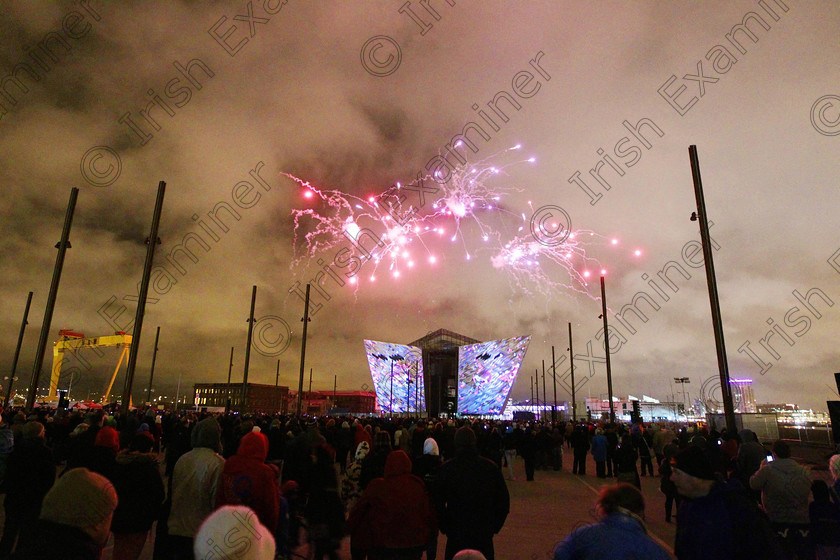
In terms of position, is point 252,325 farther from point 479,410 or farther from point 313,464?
point 479,410

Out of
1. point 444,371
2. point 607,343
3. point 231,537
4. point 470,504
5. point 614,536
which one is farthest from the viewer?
point 444,371

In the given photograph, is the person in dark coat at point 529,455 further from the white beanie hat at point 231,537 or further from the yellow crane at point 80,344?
the yellow crane at point 80,344

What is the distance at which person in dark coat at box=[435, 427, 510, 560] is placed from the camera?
405 cm

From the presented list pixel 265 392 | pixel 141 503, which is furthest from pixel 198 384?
pixel 141 503

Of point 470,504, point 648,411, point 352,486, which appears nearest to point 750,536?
point 470,504

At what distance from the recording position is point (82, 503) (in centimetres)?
271

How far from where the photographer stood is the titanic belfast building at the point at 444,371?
269 feet

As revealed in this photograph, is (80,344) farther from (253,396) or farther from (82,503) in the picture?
(253,396)

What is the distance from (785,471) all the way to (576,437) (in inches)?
502

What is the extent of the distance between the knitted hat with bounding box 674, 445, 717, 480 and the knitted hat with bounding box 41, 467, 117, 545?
3.41 m

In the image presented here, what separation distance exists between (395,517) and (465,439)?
1017mm

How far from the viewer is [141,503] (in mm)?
4305

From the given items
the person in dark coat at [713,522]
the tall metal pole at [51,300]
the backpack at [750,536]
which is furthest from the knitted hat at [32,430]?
the tall metal pole at [51,300]

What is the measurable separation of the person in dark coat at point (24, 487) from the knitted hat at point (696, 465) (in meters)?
5.88
